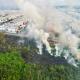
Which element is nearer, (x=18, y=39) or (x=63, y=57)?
(x=63, y=57)

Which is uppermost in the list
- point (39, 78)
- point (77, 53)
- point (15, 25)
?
point (15, 25)

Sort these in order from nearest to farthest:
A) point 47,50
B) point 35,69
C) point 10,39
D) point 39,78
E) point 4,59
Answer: point 39,78 → point 35,69 → point 4,59 → point 47,50 → point 10,39

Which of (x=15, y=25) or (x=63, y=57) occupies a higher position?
(x=15, y=25)

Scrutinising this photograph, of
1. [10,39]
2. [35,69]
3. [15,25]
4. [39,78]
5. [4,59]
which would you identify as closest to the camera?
[39,78]

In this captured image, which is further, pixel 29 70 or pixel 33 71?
pixel 29 70

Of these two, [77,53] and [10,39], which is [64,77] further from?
[10,39]

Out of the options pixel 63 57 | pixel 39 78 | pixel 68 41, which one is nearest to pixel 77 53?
pixel 68 41
